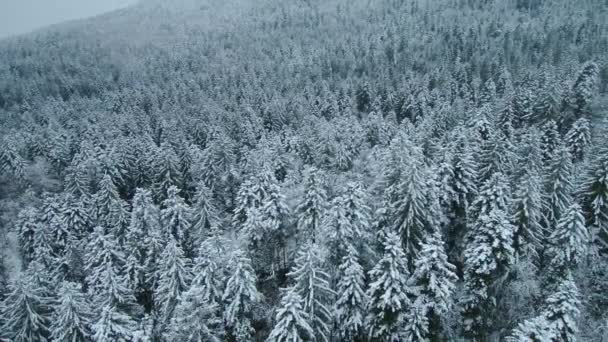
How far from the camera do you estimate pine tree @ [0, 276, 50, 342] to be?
29281 mm

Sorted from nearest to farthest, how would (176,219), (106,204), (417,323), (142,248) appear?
1. (417,323)
2. (142,248)
3. (176,219)
4. (106,204)

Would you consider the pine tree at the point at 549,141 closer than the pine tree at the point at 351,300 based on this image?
No

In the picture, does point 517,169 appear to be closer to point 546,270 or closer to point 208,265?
point 546,270

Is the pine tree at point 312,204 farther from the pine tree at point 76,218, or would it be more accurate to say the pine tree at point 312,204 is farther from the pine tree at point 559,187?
the pine tree at point 76,218

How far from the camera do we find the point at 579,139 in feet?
158

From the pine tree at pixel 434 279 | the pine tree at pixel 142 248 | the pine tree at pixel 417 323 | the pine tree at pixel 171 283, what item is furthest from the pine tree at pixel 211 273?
the pine tree at pixel 434 279

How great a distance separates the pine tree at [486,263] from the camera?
24734 millimetres

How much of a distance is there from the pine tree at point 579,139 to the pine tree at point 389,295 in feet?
125

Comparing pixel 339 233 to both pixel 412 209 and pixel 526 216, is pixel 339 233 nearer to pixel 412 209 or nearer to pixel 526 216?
pixel 412 209

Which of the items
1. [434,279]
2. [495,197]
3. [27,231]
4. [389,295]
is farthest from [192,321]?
[27,231]

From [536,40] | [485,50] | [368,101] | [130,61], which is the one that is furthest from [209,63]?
[536,40]

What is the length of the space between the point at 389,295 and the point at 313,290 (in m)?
4.96

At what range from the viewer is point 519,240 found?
2862 cm

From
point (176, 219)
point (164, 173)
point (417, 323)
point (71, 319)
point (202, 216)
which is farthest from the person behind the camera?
point (164, 173)
